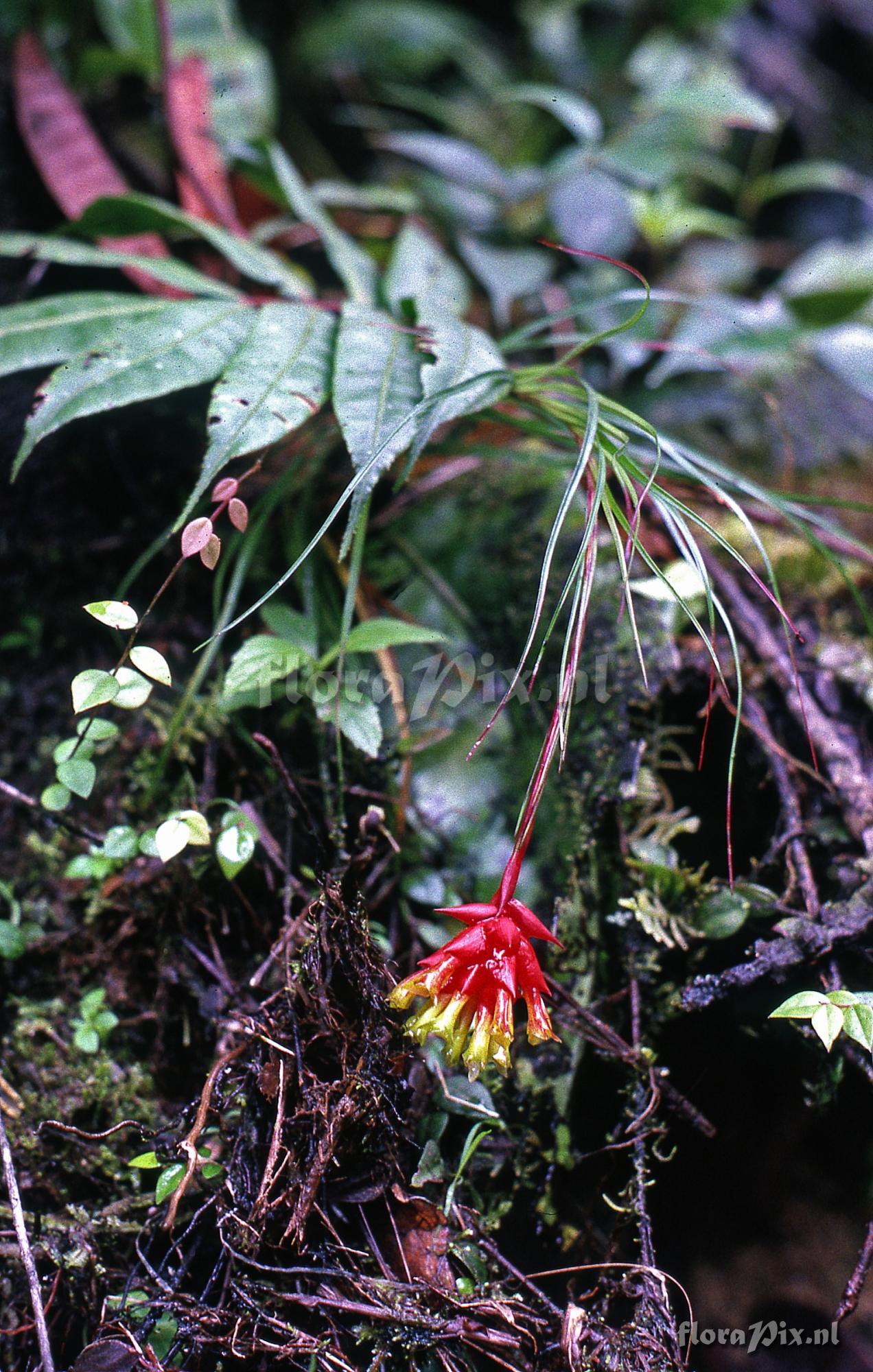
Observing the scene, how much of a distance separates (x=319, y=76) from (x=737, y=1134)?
8.96 feet

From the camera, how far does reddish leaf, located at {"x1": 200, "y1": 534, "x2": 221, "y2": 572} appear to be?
3.04 ft

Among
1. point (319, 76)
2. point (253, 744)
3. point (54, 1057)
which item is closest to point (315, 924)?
point (253, 744)

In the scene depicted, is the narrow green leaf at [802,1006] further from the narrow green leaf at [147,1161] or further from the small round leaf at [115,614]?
the small round leaf at [115,614]

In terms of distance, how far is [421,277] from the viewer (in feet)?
4.97

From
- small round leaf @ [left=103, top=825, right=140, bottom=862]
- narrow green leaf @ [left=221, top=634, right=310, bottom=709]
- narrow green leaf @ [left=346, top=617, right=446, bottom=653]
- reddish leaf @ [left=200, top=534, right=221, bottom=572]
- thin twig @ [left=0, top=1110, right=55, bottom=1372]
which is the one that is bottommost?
thin twig @ [left=0, top=1110, right=55, bottom=1372]

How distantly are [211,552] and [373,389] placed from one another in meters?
0.29

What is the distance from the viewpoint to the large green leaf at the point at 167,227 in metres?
1.32

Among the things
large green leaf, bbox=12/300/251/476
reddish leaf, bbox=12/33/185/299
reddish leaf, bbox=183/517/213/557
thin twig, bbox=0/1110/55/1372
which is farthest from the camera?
reddish leaf, bbox=12/33/185/299

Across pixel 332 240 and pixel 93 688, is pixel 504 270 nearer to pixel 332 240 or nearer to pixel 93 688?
pixel 332 240

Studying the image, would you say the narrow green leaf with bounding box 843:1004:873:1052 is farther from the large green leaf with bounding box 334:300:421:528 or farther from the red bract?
the large green leaf with bounding box 334:300:421:528

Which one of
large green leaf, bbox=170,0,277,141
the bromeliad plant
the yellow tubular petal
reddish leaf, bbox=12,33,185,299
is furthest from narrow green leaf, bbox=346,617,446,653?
large green leaf, bbox=170,0,277,141

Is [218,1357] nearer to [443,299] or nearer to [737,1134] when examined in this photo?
[737,1134]

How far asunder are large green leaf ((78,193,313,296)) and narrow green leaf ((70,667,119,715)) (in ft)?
2.60

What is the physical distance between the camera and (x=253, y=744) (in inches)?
44.6
